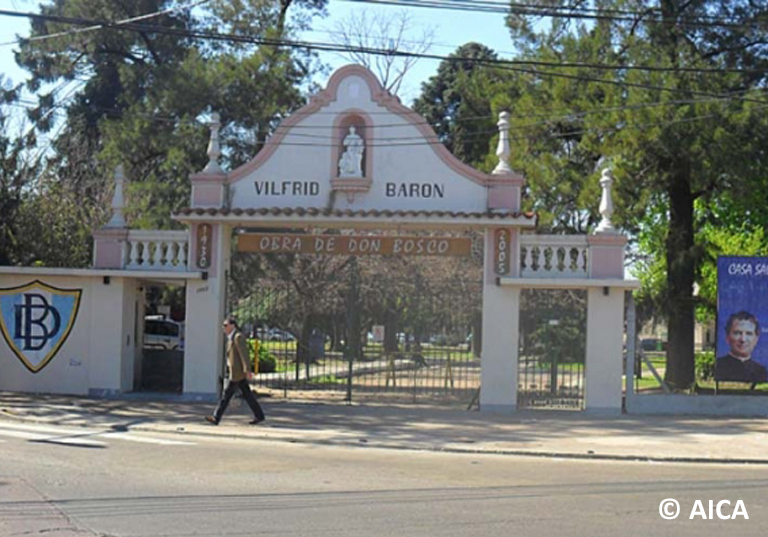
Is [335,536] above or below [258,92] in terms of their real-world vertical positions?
below

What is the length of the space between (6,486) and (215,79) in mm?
18632

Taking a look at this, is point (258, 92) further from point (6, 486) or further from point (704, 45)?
point (6, 486)

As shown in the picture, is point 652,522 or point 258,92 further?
point 258,92

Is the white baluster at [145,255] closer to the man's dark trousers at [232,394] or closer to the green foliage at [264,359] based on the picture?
the green foliage at [264,359]

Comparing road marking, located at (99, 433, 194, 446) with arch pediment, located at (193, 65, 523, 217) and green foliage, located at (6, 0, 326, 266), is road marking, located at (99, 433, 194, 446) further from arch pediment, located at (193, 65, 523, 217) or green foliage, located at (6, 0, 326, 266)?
green foliage, located at (6, 0, 326, 266)

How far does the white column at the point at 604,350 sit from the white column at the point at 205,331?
7216mm

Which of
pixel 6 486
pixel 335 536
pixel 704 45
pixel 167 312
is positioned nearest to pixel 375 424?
pixel 6 486

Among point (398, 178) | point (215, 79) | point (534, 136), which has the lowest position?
point (398, 178)

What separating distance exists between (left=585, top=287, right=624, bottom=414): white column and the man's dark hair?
2.29 m

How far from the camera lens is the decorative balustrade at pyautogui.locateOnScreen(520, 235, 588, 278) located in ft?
66.5

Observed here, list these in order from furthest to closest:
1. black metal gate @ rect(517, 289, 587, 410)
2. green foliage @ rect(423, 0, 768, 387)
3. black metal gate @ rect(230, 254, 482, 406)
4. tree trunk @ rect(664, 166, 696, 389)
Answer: tree trunk @ rect(664, 166, 696, 389)
green foliage @ rect(423, 0, 768, 387)
black metal gate @ rect(230, 254, 482, 406)
black metal gate @ rect(517, 289, 587, 410)

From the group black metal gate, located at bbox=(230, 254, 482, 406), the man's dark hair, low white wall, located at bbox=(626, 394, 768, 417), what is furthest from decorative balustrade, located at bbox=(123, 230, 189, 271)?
the man's dark hair

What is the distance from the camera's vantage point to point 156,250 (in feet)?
69.5

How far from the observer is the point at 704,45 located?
24.8 metres
